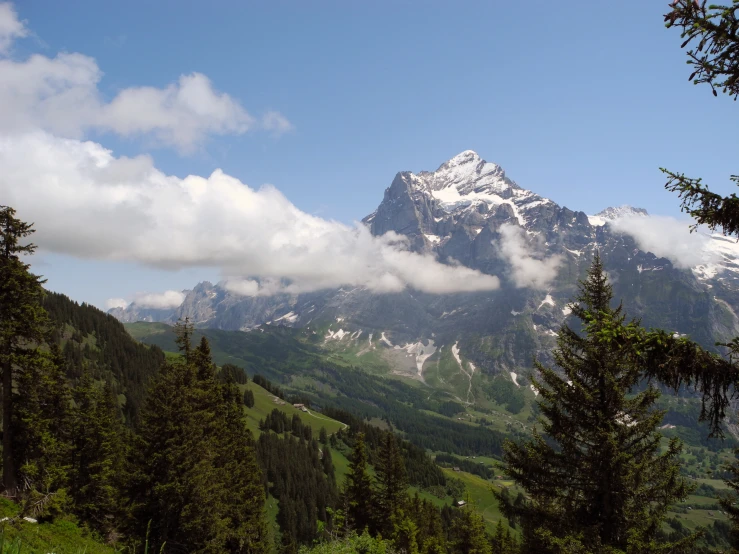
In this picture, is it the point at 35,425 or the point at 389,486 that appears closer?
the point at 35,425

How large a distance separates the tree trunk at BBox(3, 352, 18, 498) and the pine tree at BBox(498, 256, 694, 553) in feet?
93.5

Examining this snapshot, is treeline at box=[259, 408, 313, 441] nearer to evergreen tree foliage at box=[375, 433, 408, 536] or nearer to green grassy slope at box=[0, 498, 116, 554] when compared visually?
evergreen tree foliage at box=[375, 433, 408, 536]

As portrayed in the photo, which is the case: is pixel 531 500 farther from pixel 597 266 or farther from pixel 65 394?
pixel 65 394

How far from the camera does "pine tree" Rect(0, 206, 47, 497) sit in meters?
24.8

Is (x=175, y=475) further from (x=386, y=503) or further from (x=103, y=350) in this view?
(x=103, y=350)

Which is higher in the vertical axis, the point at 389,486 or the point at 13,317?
the point at 13,317

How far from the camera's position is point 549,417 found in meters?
17.0

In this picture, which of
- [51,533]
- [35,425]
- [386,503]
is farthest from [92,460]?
[386,503]

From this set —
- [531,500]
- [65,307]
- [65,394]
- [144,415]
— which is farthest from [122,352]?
[531,500]

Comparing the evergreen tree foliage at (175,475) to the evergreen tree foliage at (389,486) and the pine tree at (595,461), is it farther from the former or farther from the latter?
the pine tree at (595,461)

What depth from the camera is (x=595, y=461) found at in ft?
51.0

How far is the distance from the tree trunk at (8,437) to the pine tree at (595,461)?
28.5 m

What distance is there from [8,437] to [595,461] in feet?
106

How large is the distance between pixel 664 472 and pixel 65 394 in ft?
146
